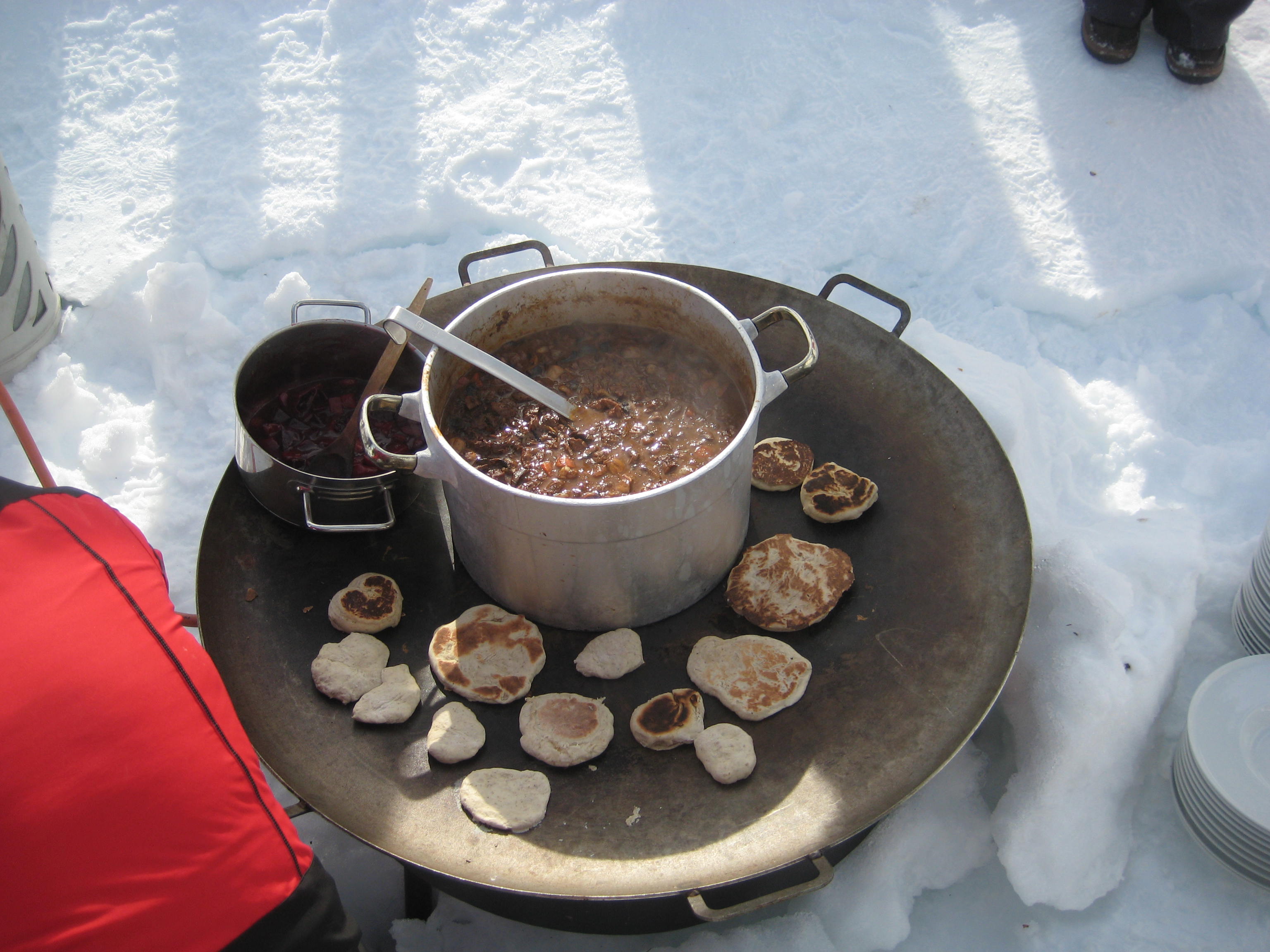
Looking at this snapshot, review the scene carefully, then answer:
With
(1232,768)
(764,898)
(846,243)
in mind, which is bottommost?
(1232,768)

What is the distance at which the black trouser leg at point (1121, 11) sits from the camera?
341cm

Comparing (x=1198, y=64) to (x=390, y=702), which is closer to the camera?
(x=390, y=702)

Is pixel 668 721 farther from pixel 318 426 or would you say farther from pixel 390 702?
pixel 318 426

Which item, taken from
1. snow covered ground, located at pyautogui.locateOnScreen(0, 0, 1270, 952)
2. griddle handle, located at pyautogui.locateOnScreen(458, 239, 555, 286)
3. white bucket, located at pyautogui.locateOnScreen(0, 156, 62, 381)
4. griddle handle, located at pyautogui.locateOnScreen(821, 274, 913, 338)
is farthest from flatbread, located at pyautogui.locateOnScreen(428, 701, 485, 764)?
white bucket, located at pyautogui.locateOnScreen(0, 156, 62, 381)

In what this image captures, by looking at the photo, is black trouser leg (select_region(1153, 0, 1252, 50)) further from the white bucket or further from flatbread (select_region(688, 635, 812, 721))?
the white bucket

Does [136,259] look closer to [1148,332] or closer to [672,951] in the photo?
[672,951]

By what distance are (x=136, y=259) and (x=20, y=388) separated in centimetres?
63

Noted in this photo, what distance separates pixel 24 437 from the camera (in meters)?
2.08

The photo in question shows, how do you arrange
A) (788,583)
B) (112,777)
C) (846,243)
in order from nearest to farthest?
1. (112,777)
2. (788,583)
3. (846,243)

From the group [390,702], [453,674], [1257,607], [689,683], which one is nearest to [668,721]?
[689,683]

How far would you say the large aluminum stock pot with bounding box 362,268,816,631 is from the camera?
146 centimetres

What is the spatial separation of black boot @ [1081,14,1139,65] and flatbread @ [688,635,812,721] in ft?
10.7

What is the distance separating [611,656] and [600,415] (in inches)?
20.0

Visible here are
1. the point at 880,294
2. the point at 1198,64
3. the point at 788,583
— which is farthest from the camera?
the point at 1198,64
